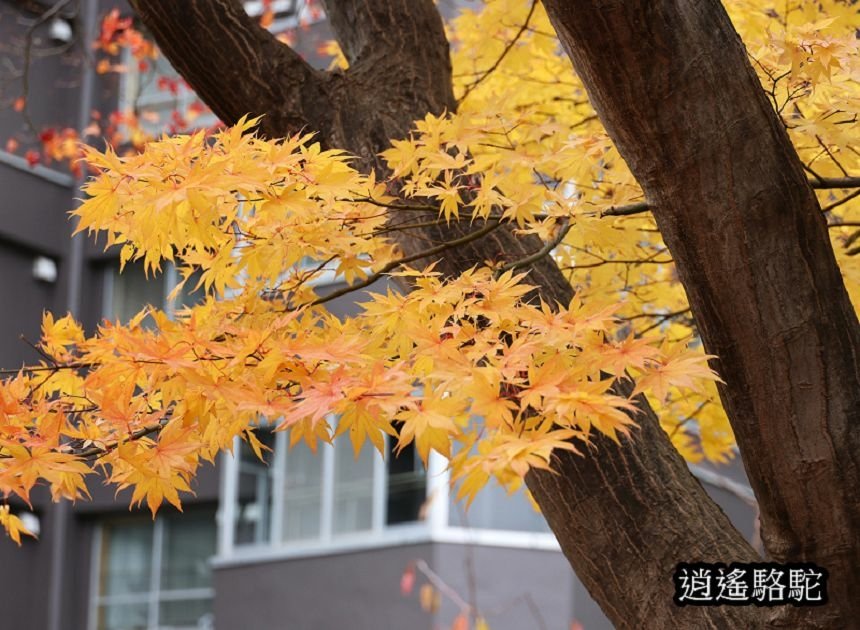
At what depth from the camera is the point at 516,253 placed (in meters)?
3.45

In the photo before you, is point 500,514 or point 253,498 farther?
point 253,498

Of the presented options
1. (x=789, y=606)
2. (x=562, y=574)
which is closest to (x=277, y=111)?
(x=789, y=606)

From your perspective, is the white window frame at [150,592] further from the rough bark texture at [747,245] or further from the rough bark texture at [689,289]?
the rough bark texture at [747,245]

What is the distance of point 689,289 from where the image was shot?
2.74 m

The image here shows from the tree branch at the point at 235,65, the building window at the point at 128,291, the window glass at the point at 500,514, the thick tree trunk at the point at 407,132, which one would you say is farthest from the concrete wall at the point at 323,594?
the tree branch at the point at 235,65

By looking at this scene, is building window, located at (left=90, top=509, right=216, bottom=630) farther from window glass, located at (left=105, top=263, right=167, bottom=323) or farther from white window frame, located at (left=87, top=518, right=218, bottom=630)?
window glass, located at (left=105, top=263, right=167, bottom=323)

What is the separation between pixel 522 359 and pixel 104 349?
955 millimetres

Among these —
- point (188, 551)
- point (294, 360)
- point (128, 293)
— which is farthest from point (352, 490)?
point (294, 360)

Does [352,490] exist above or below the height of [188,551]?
above

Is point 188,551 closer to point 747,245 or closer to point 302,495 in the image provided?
point 302,495

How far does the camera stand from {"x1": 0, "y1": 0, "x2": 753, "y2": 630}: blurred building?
8.84m

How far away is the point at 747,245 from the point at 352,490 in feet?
23.5

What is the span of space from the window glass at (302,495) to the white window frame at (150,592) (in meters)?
2.11

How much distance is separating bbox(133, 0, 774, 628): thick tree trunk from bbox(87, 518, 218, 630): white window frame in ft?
28.2
